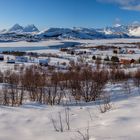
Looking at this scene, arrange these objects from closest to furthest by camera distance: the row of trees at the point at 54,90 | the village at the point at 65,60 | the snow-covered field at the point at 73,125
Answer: the snow-covered field at the point at 73,125 → the row of trees at the point at 54,90 → the village at the point at 65,60

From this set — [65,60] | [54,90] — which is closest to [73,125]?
[54,90]

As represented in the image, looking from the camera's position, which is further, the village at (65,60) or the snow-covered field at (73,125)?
the village at (65,60)

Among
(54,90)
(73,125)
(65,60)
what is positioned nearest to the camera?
(73,125)

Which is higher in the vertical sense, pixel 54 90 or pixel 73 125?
pixel 73 125

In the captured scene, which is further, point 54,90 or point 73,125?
point 54,90

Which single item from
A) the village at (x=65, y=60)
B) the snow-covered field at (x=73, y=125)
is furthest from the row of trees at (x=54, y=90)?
the village at (x=65, y=60)

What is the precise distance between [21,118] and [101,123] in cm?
128

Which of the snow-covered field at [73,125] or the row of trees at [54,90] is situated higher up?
the snow-covered field at [73,125]

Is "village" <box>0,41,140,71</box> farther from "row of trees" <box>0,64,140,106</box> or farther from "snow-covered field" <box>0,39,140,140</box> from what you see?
"snow-covered field" <box>0,39,140,140</box>

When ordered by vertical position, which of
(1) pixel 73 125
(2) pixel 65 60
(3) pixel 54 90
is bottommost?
(2) pixel 65 60

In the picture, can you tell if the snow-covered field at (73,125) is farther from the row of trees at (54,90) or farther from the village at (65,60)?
the village at (65,60)

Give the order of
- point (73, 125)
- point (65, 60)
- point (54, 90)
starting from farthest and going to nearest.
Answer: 1. point (65, 60)
2. point (54, 90)
3. point (73, 125)

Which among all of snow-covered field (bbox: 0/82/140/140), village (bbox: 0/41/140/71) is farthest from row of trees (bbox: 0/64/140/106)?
village (bbox: 0/41/140/71)

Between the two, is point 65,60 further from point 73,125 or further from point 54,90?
point 73,125
